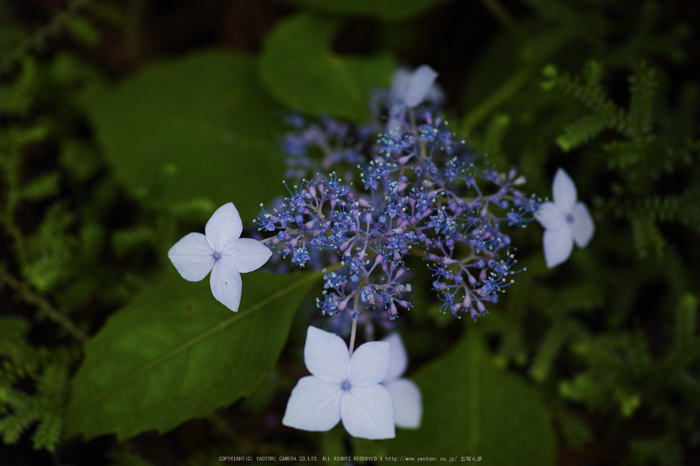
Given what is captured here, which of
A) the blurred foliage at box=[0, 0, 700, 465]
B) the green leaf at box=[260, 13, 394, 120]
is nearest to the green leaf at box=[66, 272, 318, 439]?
the blurred foliage at box=[0, 0, 700, 465]

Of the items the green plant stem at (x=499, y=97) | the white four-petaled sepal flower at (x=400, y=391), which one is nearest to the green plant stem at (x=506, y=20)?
the green plant stem at (x=499, y=97)

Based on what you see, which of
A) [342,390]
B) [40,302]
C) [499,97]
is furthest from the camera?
[499,97]

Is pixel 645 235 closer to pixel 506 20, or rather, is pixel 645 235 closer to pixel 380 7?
pixel 506 20

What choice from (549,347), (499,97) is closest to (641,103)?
(499,97)

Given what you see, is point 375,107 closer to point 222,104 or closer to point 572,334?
point 222,104

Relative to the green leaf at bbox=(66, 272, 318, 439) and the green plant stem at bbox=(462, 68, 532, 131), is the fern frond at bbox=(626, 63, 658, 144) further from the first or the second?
the green leaf at bbox=(66, 272, 318, 439)
